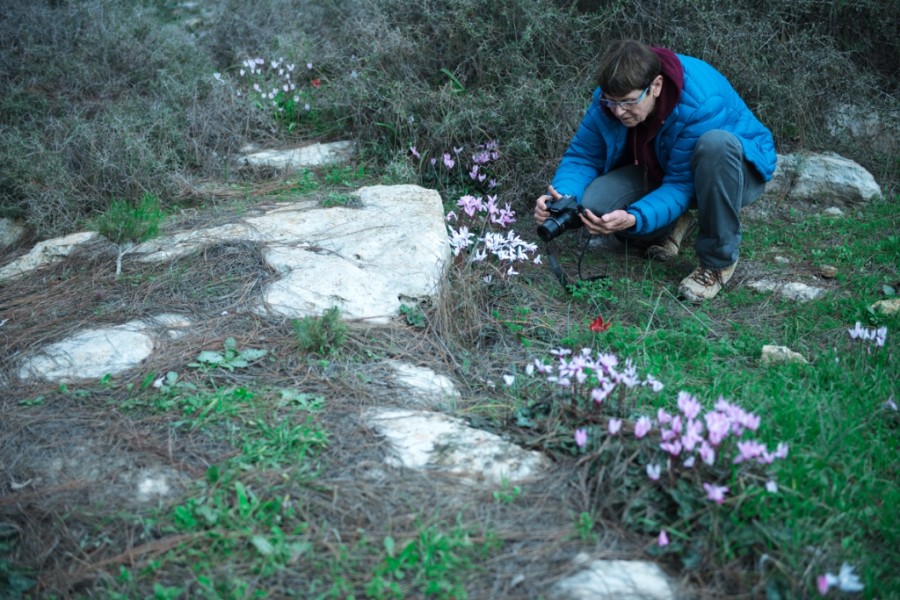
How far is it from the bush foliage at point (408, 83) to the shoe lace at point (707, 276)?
132 centimetres

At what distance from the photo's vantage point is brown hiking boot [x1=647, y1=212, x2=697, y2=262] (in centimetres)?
430

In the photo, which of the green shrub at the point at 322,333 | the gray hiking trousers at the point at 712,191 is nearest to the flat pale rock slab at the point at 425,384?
the green shrub at the point at 322,333

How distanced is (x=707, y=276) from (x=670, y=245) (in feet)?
1.62

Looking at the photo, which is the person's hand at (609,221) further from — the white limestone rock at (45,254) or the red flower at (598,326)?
the white limestone rock at (45,254)

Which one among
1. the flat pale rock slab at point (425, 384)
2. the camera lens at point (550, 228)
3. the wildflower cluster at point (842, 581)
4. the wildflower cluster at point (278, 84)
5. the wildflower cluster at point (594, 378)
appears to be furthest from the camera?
the wildflower cluster at point (278, 84)

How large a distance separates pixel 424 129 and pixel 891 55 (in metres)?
3.71

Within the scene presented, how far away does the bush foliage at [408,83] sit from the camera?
15.2 ft

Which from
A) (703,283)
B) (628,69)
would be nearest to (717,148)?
(628,69)

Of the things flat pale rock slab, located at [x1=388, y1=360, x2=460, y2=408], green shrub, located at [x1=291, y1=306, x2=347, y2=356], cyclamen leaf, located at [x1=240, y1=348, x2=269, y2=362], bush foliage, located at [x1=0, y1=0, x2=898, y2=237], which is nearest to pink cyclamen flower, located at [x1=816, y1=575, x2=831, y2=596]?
flat pale rock slab, located at [x1=388, y1=360, x2=460, y2=408]

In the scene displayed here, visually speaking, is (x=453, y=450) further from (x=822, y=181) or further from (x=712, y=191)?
(x=822, y=181)

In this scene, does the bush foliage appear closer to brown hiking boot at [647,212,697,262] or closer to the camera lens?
brown hiking boot at [647,212,697,262]

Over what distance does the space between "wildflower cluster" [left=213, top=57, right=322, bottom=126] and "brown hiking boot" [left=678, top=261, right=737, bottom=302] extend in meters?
3.13

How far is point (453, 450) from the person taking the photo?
246 centimetres

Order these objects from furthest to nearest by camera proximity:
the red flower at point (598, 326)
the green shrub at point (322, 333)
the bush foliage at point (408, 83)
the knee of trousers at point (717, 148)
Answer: the bush foliage at point (408, 83) < the knee of trousers at point (717, 148) < the red flower at point (598, 326) < the green shrub at point (322, 333)
